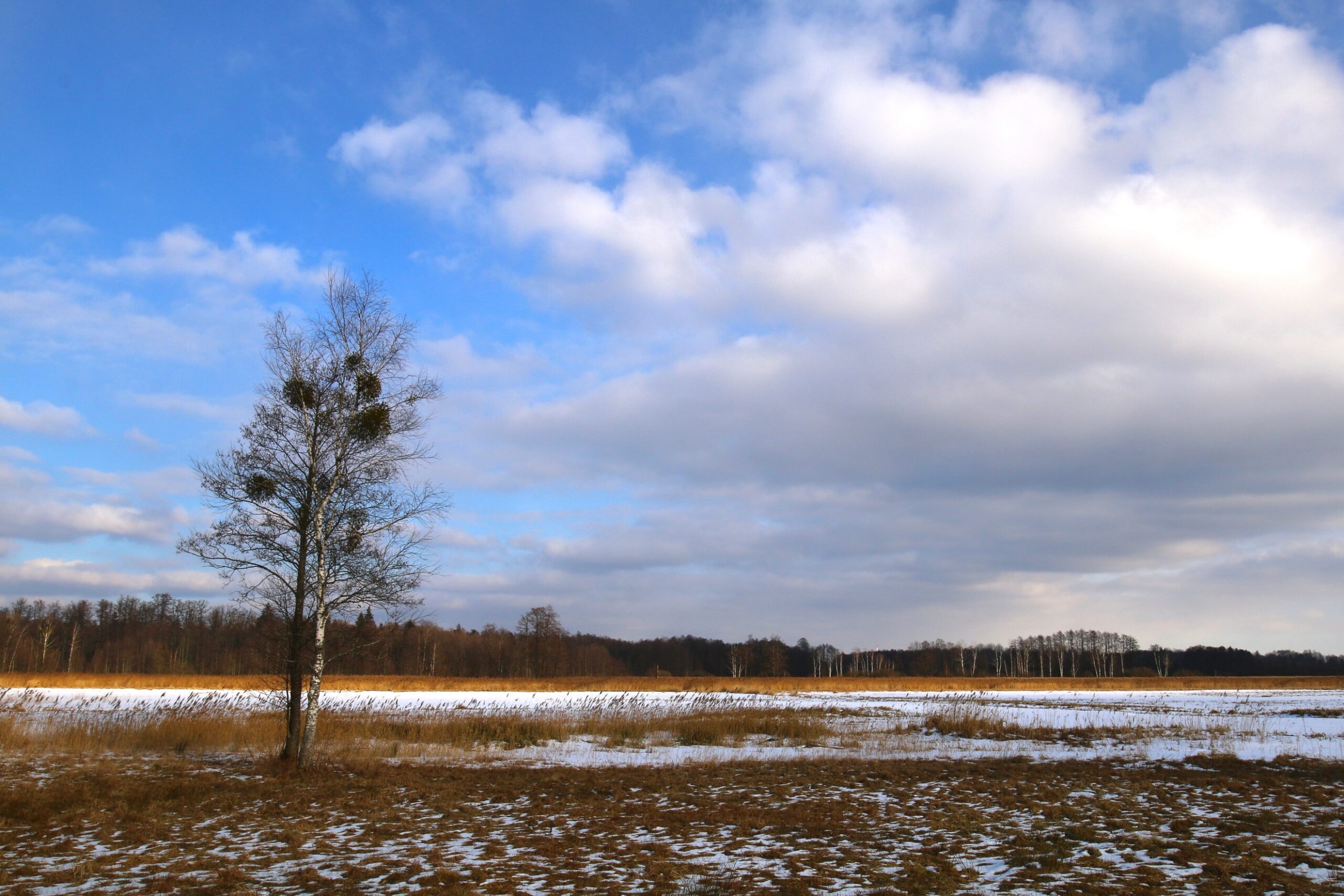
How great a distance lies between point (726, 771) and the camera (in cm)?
1550

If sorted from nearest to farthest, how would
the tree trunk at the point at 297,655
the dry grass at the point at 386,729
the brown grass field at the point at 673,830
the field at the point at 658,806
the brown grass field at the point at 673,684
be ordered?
the brown grass field at the point at 673,830
the field at the point at 658,806
the tree trunk at the point at 297,655
the dry grass at the point at 386,729
the brown grass field at the point at 673,684

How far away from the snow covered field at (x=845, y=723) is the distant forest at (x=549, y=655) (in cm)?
2222

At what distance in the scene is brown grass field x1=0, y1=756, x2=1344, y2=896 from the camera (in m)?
7.34

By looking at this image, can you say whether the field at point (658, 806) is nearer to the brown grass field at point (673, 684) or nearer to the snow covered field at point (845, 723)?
the snow covered field at point (845, 723)

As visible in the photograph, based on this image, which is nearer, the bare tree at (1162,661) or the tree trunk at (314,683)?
the tree trunk at (314,683)

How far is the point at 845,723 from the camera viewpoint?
2577 cm

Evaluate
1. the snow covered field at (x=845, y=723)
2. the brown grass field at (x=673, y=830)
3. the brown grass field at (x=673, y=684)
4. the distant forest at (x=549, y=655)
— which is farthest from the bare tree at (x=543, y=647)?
the brown grass field at (x=673, y=830)

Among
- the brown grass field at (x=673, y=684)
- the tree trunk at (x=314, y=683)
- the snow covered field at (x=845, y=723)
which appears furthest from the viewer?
the brown grass field at (x=673, y=684)

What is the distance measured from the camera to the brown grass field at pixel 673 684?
43406mm

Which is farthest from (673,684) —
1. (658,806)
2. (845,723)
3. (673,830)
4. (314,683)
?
(673,830)

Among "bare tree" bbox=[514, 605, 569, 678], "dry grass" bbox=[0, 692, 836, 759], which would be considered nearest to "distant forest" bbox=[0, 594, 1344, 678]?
"bare tree" bbox=[514, 605, 569, 678]

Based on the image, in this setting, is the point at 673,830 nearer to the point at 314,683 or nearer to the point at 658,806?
the point at 658,806

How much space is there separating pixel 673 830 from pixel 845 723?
57.1 feet

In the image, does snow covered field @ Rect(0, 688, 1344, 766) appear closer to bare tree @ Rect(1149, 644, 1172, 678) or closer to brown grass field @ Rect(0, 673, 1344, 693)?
brown grass field @ Rect(0, 673, 1344, 693)
